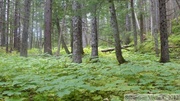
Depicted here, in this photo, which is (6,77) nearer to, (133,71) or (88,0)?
(133,71)

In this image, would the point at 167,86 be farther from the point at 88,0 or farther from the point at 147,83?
the point at 88,0

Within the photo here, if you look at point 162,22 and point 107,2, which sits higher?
point 107,2

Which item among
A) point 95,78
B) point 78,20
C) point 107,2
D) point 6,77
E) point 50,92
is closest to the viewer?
point 50,92

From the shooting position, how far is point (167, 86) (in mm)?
4648

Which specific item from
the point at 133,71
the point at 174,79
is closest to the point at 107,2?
the point at 133,71

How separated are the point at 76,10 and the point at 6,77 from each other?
3.87 metres

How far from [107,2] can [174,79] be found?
396 cm

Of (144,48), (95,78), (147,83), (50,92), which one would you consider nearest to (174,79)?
(147,83)

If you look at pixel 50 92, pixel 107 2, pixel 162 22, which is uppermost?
pixel 107 2

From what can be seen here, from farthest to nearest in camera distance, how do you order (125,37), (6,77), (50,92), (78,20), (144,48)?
1. (125,37)
2. (144,48)
3. (78,20)
4. (6,77)
5. (50,92)

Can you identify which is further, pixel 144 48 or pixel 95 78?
pixel 144 48

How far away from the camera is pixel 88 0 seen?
837cm

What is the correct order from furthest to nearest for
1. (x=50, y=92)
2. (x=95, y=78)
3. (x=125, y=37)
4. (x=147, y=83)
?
(x=125, y=37) < (x=95, y=78) < (x=147, y=83) < (x=50, y=92)

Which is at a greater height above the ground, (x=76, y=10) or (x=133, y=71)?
(x=76, y=10)
